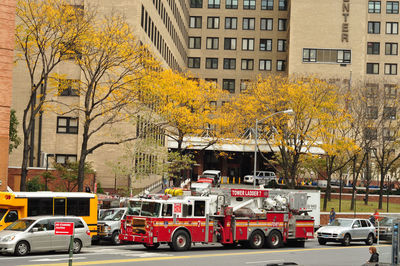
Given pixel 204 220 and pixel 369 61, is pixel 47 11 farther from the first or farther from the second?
pixel 369 61

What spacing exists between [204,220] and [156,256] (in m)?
3.74

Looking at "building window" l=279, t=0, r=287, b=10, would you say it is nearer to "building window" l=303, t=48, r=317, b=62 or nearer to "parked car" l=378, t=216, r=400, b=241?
"building window" l=303, t=48, r=317, b=62

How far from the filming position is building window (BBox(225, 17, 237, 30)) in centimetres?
10894

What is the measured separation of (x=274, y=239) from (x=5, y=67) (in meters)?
20.0

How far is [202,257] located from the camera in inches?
1013

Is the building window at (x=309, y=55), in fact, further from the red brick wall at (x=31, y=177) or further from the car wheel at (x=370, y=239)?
the car wheel at (x=370, y=239)

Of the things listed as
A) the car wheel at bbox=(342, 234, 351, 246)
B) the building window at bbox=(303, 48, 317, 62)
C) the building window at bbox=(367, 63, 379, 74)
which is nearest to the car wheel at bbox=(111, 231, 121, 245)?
the car wheel at bbox=(342, 234, 351, 246)

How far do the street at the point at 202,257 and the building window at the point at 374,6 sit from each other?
75.7 meters

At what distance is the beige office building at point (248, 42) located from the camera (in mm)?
56938

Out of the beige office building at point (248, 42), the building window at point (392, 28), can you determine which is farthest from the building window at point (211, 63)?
the building window at point (392, 28)

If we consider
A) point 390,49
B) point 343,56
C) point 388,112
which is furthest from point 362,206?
point 390,49

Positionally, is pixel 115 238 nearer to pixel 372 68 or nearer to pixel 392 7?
pixel 372 68

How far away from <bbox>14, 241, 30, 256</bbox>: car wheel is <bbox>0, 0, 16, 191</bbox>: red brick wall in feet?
50.1

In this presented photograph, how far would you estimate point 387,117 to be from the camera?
5694 cm
